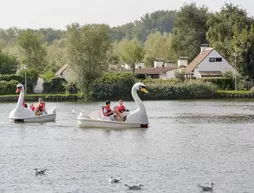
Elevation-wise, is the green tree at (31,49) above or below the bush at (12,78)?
above

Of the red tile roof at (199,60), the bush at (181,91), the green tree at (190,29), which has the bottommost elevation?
the bush at (181,91)

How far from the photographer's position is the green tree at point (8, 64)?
399ft

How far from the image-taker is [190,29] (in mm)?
142125

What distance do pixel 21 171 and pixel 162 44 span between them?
148 metres

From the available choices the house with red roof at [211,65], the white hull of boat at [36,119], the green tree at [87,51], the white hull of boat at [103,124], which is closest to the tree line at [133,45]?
the green tree at [87,51]

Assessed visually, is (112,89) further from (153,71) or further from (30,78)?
(153,71)

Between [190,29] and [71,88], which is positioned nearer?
[71,88]

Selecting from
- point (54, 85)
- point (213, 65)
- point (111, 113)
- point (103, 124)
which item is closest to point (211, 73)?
point (213, 65)

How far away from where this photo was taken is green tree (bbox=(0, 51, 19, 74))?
121562 mm

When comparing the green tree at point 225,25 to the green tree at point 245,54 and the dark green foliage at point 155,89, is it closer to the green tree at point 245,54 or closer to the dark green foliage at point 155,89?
the green tree at point 245,54

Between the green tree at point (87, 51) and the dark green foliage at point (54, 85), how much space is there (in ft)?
24.3

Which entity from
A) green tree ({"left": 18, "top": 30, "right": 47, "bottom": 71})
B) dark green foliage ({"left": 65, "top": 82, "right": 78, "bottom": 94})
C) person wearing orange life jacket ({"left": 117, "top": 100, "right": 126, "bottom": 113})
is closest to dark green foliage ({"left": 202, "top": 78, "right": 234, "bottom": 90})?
dark green foliage ({"left": 65, "top": 82, "right": 78, "bottom": 94})

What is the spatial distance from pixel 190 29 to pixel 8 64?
127 feet

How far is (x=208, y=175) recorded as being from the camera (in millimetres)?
30219
